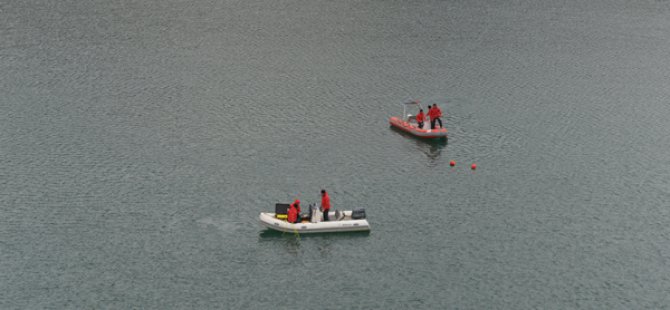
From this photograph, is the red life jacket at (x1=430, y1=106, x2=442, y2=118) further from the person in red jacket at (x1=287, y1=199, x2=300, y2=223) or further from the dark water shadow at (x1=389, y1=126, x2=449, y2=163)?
the person in red jacket at (x1=287, y1=199, x2=300, y2=223)

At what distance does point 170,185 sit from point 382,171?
64.5 feet

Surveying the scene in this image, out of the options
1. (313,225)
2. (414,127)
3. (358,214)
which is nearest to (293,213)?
(313,225)

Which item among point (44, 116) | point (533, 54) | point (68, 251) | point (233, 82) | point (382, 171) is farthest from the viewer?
point (533, 54)

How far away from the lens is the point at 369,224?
6662 centimetres

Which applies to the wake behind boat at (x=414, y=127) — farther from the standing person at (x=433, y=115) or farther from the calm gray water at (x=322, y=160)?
the calm gray water at (x=322, y=160)

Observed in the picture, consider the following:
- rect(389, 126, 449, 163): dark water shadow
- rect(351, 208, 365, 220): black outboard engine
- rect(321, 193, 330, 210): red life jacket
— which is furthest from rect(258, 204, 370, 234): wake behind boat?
rect(389, 126, 449, 163): dark water shadow

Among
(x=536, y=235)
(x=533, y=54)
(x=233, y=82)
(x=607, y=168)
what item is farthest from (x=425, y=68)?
(x=536, y=235)

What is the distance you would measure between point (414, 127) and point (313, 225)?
84.2 feet

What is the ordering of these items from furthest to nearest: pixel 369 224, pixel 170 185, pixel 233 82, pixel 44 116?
pixel 233 82 → pixel 44 116 → pixel 170 185 → pixel 369 224

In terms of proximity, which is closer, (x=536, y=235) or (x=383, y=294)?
(x=383, y=294)

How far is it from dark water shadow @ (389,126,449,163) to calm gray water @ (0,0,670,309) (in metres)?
0.28

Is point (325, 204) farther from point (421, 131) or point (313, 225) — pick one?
point (421, 131)

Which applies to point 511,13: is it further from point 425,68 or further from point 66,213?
point 66,213

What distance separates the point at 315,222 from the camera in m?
65.4
